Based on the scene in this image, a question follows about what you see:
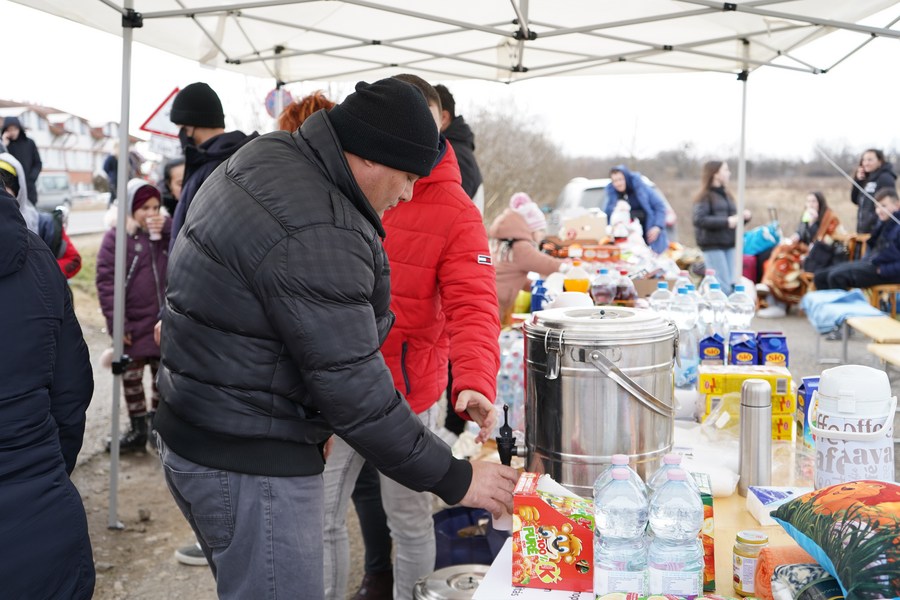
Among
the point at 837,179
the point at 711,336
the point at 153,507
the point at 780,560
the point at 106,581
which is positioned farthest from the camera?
the point at 837,179

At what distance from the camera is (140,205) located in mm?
5117

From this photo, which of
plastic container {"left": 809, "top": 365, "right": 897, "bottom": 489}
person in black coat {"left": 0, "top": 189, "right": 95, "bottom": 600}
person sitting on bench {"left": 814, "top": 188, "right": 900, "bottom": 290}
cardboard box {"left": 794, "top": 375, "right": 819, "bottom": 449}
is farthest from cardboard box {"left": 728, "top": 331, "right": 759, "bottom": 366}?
person sitting on bench {"left": 814, "top": 188, "right": 900, "bottom": 290}

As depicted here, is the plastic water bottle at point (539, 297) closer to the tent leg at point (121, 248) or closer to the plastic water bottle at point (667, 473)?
the tent leg at point (121, 248)

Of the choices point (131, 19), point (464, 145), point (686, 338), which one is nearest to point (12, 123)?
point (131, 19)

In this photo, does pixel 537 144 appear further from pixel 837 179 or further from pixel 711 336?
pixel 711 336

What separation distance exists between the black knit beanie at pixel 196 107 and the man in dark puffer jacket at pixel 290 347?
2054mm

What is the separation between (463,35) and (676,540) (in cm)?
445

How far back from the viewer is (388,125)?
1625 mm

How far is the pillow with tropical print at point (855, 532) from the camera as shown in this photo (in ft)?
3.90

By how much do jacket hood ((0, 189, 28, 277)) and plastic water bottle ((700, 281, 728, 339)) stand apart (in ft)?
8.23

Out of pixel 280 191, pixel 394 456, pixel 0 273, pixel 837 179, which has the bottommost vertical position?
pixel 394 456

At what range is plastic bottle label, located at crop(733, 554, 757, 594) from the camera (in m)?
1.54

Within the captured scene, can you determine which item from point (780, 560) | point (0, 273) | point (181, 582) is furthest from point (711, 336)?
point (181, 582)

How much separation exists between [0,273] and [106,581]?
8.21 ft
